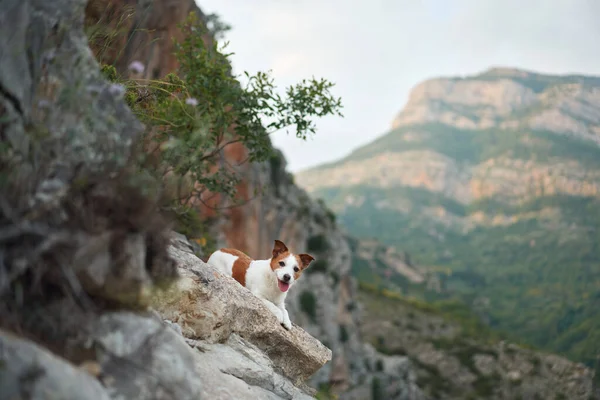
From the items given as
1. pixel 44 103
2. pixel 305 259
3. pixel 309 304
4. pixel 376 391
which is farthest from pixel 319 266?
pixel 44 103

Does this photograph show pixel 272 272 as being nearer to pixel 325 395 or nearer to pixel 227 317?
pixel 227 317

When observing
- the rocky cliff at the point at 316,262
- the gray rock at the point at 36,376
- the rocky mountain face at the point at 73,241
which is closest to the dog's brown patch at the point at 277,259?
the rocky mountain face at the point at 73,241

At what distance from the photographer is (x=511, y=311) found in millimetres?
175625

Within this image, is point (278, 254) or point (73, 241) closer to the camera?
point (73, 241)

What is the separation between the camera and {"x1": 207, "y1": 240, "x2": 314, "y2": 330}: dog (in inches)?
381

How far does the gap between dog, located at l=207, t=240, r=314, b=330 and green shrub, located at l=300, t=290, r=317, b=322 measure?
49544 mm

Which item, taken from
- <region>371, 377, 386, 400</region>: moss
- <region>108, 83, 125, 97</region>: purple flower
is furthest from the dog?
<region>371, 377, 386, 400</region>: moss

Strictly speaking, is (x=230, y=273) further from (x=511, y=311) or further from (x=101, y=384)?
(x=511, y=311)

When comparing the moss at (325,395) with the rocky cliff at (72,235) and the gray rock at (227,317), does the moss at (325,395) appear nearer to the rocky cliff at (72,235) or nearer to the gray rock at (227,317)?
the gray rock at (227,317)

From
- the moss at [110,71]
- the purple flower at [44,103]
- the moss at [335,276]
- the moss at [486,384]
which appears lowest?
the moss at [486,384]

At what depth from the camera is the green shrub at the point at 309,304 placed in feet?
196

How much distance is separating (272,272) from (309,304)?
2028 inches

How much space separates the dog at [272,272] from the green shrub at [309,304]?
49544 mm

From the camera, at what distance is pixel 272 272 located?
10.1 meters
